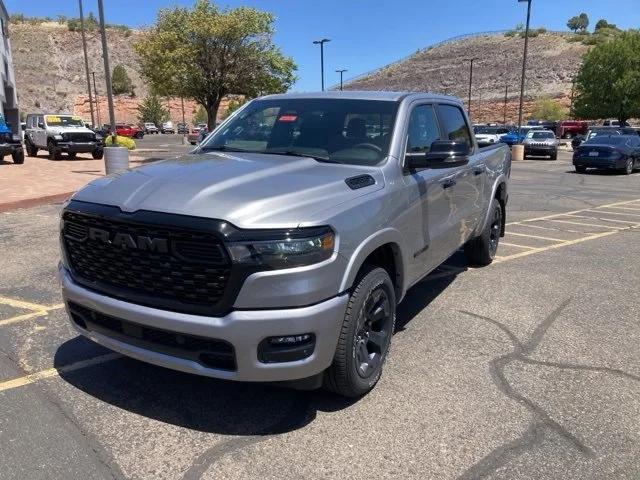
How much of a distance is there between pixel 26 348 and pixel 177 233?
7.09ft

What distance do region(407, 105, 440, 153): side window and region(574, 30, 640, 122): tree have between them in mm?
50449

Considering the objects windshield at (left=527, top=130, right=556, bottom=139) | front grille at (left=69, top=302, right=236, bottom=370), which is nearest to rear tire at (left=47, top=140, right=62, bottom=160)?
windshield at (left=527, top=130, right=556, bottom=139)

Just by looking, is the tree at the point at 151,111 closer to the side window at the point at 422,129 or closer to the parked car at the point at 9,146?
the parked car at the point at 9,146

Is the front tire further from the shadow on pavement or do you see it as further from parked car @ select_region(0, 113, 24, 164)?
parked car @ select_region(0, 113, 24, 164)

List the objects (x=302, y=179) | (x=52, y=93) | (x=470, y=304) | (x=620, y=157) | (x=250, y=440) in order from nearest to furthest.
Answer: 1. (x=250, y=440)
2. (x=302, y=179)
3. (x=470, y=304)
4. (x=620, y=157)
5. (x=52, y=93)

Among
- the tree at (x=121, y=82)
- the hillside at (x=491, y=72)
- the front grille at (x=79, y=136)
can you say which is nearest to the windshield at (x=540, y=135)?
the front grille at (x=79, y=136)

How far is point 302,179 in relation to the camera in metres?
3.31

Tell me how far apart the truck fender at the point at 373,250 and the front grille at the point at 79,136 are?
23.1m

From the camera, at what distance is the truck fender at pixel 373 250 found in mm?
3047

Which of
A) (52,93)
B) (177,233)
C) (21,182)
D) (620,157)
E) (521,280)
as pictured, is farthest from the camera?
(52,93)

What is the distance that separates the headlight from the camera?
2.74m

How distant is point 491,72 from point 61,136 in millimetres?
94370

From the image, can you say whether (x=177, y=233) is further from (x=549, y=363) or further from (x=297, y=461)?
(x=549, y=363)

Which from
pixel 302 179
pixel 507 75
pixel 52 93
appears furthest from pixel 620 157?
pixel 52 93
